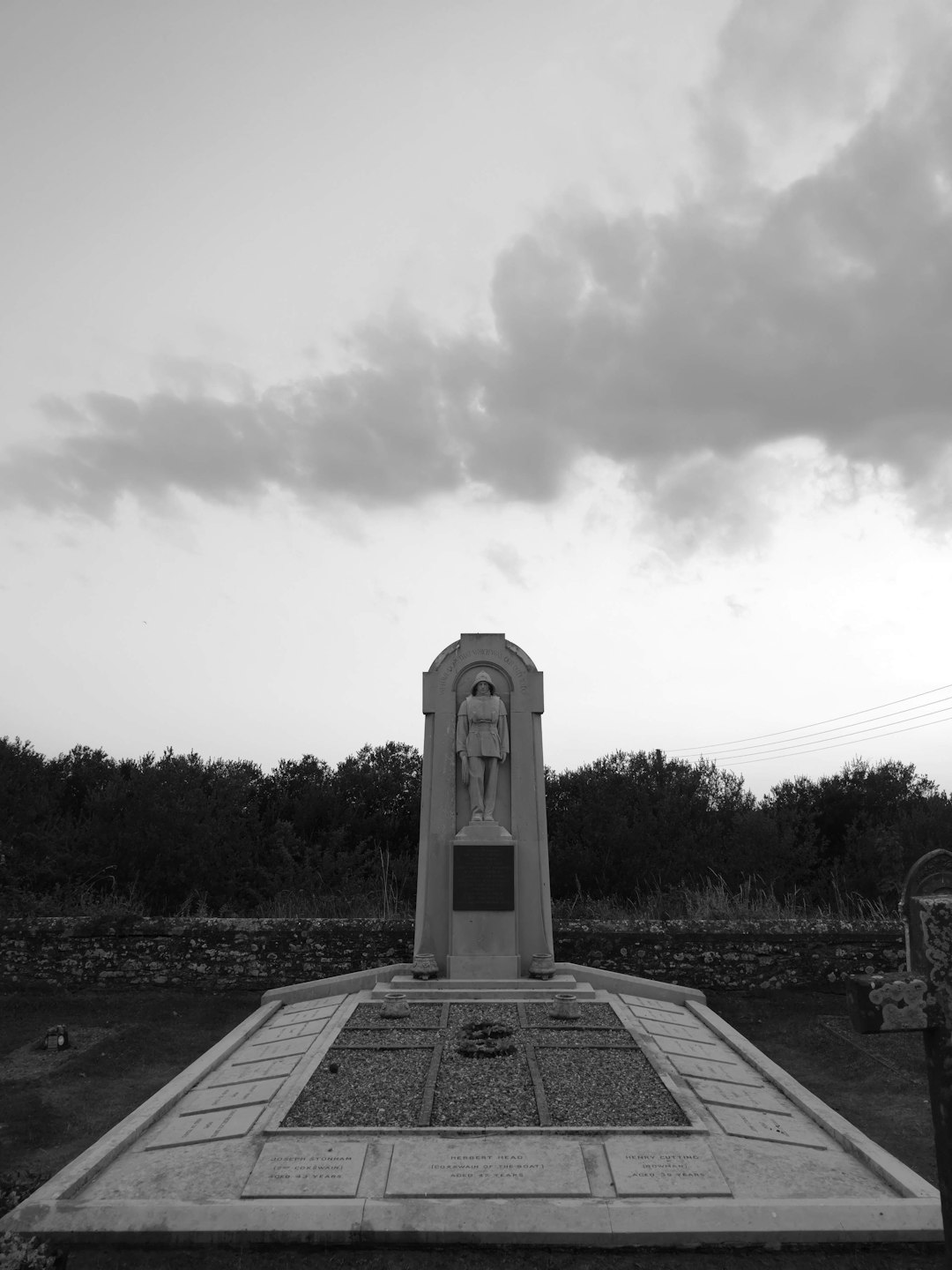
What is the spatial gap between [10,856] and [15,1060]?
11.0 metres

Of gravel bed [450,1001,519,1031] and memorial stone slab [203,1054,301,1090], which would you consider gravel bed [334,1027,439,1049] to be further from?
memorial stone slab [203,1054,301,1090]

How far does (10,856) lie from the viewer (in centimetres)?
1792

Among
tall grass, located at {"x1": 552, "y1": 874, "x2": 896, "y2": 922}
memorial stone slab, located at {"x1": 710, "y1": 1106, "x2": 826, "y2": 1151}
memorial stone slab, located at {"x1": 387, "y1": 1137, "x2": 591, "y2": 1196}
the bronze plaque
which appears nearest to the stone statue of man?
the bronze plaque

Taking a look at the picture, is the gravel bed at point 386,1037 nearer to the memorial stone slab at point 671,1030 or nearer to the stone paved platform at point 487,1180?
the stone paved platform at point 487,1180

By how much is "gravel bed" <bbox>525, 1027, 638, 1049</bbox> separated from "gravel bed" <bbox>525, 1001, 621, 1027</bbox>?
120mm

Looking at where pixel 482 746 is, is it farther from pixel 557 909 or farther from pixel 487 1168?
pixel 487 1168

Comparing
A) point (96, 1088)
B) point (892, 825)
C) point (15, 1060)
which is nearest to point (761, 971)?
point (96, 1088)

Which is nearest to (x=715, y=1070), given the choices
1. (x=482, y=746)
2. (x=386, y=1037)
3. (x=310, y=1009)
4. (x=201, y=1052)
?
(x=386, y=1037)

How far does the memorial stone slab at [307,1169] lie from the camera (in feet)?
15.5

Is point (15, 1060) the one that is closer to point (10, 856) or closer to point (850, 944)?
point (850, 944)

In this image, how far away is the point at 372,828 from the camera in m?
22.1

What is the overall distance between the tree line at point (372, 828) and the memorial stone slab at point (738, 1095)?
987 cm

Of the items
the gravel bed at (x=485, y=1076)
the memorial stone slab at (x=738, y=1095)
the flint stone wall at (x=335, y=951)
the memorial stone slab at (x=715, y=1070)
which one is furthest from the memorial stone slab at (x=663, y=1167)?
the flint stone wall at (x=335, y=951)

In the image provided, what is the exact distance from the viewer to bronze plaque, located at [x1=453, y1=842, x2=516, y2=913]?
973 centimetres
